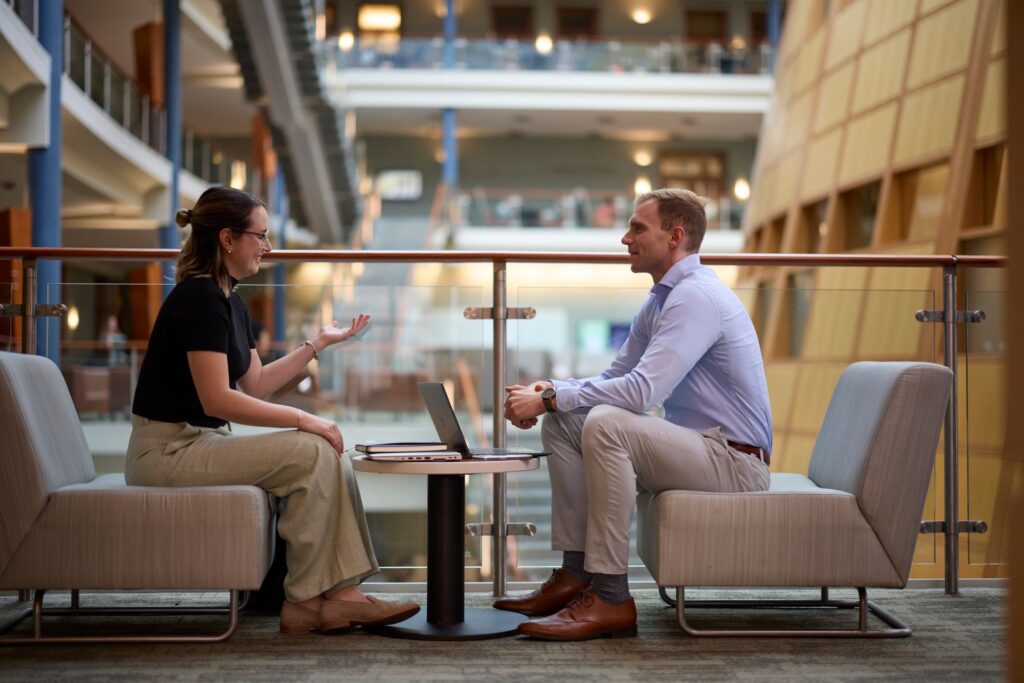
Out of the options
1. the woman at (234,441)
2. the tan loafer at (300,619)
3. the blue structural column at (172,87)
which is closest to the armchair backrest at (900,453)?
the woman at (234,441)

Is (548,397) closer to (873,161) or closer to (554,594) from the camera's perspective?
(554,594)

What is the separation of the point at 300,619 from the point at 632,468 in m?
0.98

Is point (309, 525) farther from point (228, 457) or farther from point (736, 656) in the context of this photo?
point (736, 656)

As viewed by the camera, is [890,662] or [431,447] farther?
[431,447]

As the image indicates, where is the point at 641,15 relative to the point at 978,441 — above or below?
above

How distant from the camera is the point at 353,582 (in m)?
3.04

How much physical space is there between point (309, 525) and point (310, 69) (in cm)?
1302

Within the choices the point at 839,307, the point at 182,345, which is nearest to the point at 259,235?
the point at 182,345

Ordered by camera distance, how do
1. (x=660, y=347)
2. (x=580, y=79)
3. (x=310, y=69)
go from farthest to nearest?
1. (x=580, y=79)
2. (x=310, y=69)
3. (x=660, y=347)

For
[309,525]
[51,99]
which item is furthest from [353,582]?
[51,99]

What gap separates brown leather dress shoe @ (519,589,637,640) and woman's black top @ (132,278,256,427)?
40.6 inches

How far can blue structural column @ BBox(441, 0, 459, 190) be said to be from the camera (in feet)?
68.1

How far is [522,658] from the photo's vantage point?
2.82 meters

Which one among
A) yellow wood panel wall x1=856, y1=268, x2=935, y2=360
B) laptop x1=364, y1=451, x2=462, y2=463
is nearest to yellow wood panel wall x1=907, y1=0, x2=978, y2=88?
yellow wood panel wall x1=856, y1=268, x2=935, y2=360
